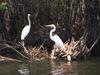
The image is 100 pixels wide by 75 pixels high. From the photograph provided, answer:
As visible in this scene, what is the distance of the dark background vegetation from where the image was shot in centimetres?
2112

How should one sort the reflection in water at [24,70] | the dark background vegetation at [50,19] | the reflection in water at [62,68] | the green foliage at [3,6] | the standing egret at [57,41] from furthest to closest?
the dark background vegetation at [50,19], the green foliage at [3,6], the standing egret at [57,41], the reflection in water at [24,70], the reflection in water at [62,68]

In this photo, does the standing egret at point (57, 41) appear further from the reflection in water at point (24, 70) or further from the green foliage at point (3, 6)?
the green foliage at point (3, 6)

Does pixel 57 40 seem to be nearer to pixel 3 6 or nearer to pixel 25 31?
pixel 25 31

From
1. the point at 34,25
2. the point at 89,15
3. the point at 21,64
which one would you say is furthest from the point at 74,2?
the point at 21,64

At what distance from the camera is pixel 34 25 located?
2230 cm

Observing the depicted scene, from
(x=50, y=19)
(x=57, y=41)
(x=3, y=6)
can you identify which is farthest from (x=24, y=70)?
(x=50, y=19)

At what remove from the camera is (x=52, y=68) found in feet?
59.8

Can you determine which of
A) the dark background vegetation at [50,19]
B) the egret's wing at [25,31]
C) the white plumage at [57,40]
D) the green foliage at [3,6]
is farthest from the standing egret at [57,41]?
the green foliage at [3,6]

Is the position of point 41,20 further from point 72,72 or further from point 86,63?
point 72,72

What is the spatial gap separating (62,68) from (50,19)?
4201 mm

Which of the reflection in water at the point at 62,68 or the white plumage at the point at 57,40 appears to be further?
the white plumage at the point at 57,40

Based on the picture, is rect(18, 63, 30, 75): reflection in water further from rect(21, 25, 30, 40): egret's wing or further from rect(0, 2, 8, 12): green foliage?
rect(0, 2, 8, 12): green foliage

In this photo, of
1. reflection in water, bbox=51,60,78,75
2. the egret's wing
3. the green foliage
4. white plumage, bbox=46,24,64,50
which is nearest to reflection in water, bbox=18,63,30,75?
reflection in water, bbox=51,60,78,75

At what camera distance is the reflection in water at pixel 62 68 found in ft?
56.2
